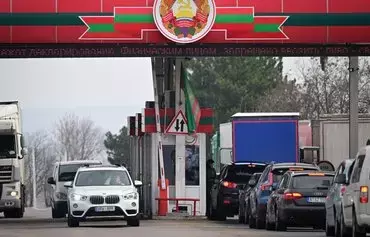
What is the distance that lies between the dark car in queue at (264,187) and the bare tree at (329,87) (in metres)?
40.4

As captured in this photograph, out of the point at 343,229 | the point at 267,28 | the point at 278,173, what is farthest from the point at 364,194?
the point at 267,28

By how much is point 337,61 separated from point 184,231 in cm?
4683

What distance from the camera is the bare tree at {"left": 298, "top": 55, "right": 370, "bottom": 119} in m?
72.6

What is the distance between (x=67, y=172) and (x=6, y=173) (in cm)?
251

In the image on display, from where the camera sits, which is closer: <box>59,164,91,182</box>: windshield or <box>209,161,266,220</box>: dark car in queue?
<box>209,161,266,220</box>: dark car in queue

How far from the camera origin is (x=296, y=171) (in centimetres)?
2778

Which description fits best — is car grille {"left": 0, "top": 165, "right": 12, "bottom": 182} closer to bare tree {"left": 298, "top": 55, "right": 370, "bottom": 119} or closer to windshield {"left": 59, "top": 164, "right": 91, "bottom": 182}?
windshield {"left": 59, "top": 164, "right": 91, "bottom": 182}

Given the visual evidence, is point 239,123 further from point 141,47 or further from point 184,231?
point 184,231

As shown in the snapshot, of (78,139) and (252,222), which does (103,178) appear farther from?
(78,139)

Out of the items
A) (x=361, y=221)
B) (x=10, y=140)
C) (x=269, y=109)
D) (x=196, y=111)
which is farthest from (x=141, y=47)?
(x=269, y=109)

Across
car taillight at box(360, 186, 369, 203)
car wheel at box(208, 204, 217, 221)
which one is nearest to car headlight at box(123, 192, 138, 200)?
car wheel at box(208, 204, 217, 221)

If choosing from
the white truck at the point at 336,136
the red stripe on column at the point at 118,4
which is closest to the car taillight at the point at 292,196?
the red stripe on column at the point at 118,4

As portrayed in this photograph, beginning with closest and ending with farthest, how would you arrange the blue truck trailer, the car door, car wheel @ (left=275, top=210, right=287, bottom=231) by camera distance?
the car door
car wheel @ (left=275, top=210, right=287, bottom=231)
the blue truck trailer

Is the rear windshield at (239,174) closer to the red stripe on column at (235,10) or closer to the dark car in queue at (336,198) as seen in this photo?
the red stripe on column at (235,10)
